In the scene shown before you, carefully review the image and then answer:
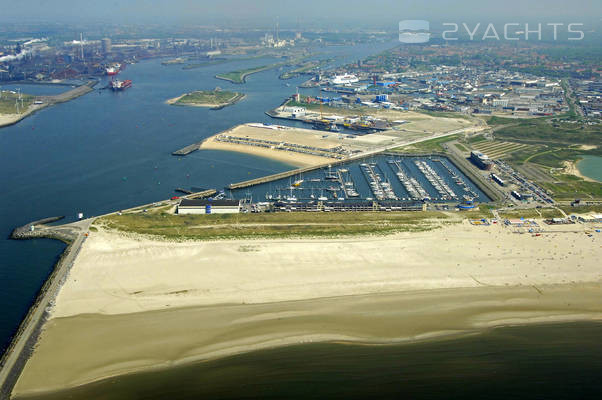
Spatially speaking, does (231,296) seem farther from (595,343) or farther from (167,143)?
(167,143)

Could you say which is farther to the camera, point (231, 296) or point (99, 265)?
point (99, 265)

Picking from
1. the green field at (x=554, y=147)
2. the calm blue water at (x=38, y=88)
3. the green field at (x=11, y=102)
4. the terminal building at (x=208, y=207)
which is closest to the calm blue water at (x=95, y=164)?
the green field at (x=11, y=102)

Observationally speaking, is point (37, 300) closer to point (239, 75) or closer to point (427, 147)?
point (427, 147)

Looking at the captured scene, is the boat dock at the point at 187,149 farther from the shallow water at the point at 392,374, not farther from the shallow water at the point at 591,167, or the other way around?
the shallow water at the point at 591,167

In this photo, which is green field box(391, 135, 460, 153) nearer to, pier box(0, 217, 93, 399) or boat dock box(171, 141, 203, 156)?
boat dock box(171, 141, 203, 156)

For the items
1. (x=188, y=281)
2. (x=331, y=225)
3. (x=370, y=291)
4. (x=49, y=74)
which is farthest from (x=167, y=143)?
(x=49, y=74)
